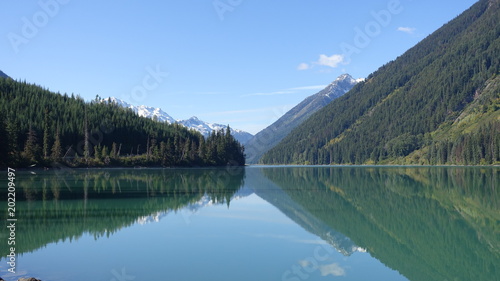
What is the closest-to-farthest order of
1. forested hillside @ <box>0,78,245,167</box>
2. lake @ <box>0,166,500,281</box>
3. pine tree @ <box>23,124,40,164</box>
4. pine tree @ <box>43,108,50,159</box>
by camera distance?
1. lake @ <box>0,166,500,281</box>
2. pine tree @ <box>23,124,40,164</box>
3. pine tree @ <box>43,108,50,159</box>
4. forested hillside @ <box>0,78,245,167</box>

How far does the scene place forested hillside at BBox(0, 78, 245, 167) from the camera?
12444 centimetres

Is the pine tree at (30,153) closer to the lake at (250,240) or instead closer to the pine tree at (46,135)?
the pine tree at (46,135)

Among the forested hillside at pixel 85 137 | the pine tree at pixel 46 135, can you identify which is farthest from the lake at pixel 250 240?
the pine tree at pixel 46 135

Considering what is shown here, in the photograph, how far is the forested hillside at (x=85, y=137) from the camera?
124438 millimetres

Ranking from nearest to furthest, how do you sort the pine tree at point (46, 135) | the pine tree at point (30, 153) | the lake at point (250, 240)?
the lake at point (250, 240) → the pine tree at point (30, 153) → the pine tree at point (46, 135)

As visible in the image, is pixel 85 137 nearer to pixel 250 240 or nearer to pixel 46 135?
pixel 46 135

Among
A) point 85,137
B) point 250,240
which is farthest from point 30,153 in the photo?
point 250,240

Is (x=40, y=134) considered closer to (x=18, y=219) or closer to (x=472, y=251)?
(x=18, y=219)

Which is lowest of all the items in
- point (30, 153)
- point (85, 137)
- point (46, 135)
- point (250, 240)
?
point (250, 240)

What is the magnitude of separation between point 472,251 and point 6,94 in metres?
176

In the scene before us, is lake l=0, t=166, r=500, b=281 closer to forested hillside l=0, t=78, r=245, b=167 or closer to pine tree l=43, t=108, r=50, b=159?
forested hillside l=0, t=78, r=245, b=167

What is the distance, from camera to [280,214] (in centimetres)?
3322

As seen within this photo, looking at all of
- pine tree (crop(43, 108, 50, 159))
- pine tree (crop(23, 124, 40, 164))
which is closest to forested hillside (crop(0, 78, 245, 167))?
pine tree (crop(43, 108, 50, 159))

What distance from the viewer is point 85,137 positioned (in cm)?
14550
